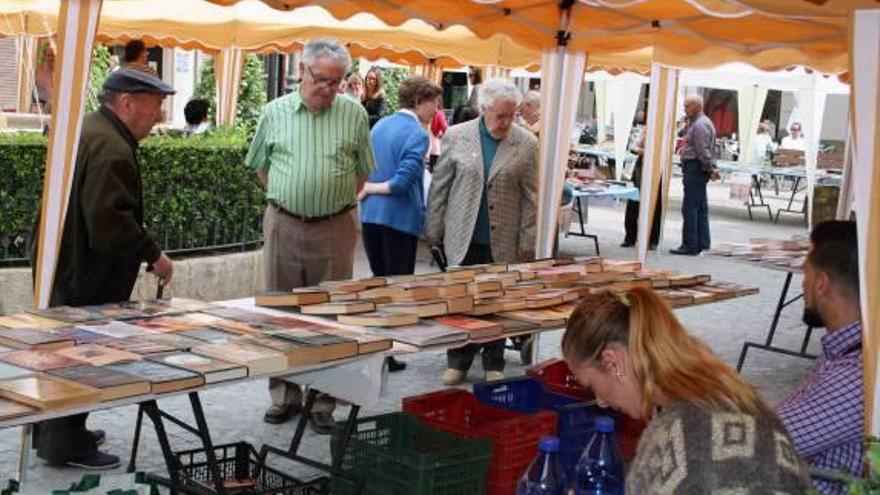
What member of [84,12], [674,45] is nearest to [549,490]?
[84,12]

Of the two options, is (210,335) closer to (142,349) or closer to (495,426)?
(142,349)

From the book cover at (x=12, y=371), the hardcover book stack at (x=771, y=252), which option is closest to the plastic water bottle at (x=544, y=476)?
the book cover at (x=12, y=371)

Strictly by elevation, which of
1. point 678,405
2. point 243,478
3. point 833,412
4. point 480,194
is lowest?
point 243,478

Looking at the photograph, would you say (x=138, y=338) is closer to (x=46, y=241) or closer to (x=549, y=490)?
(x=46, y=241)

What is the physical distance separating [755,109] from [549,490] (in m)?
18.6

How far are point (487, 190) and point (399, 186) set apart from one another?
50 cm

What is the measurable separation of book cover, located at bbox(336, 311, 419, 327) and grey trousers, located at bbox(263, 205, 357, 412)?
4.76 ft

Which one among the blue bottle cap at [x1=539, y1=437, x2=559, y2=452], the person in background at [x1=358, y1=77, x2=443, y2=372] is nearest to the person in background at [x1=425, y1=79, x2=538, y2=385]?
the person in background at [x1=358, y1=77, x2=443, y2=372]

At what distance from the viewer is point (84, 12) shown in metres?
4.62

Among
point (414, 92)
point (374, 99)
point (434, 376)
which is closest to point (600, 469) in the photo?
point (434, 376)

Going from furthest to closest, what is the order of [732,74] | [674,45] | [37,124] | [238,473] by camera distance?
1. [732,74]
2. [37,124]
3. [674,45]
4. [238,473]

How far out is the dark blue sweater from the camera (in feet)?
22.4

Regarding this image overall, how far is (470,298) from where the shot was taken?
183 inches

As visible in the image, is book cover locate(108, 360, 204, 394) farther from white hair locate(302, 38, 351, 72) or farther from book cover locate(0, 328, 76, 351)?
white hair locate(302, 38, 351, 72)
